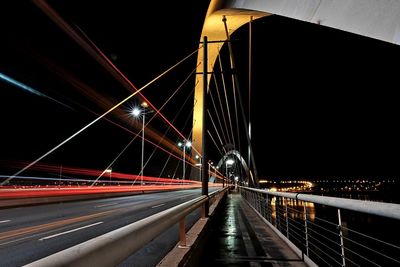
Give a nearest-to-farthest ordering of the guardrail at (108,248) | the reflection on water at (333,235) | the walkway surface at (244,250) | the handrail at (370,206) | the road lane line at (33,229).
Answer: the guardrail at (108,248)
the handrail at (370,206)
the reflection on water at (333,235)
the walkway surface at (244,250)
the road lane line at (33,229)

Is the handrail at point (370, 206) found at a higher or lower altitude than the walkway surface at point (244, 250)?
higher

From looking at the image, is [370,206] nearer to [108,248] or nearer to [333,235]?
[108,248]

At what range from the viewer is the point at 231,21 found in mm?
26234

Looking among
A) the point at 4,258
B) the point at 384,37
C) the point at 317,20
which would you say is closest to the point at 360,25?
the point at 384,37

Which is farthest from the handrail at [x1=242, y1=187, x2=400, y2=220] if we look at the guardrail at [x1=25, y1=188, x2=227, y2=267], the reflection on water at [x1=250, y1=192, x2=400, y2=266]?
the guardrail at [x1=25, y1=188, x2=227, y2=267]

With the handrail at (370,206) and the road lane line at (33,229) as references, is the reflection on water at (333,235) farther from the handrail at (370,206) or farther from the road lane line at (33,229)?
the road lane line at (33,229)

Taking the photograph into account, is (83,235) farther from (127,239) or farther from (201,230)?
(127,239)

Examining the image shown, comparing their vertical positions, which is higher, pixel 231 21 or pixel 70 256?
pixel 231 21

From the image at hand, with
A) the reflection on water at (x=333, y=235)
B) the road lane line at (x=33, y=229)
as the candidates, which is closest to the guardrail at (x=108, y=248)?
the reflection on water at (x=333, y=235)

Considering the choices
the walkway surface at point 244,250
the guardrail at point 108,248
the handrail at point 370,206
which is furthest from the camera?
the walkway surface at point 244,250

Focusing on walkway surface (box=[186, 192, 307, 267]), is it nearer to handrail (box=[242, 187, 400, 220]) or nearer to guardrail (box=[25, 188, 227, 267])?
guardrail (box=[25, 188, 227, 267])

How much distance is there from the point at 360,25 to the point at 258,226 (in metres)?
8.17

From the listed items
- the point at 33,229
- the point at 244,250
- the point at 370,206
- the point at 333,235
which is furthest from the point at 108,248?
the point at 333,235

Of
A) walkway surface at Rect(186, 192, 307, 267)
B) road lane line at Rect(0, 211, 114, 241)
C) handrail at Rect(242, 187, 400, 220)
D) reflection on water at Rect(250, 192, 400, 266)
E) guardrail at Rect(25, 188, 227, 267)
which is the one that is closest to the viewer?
guardrail at Rect(25, 188, 227, 267)
